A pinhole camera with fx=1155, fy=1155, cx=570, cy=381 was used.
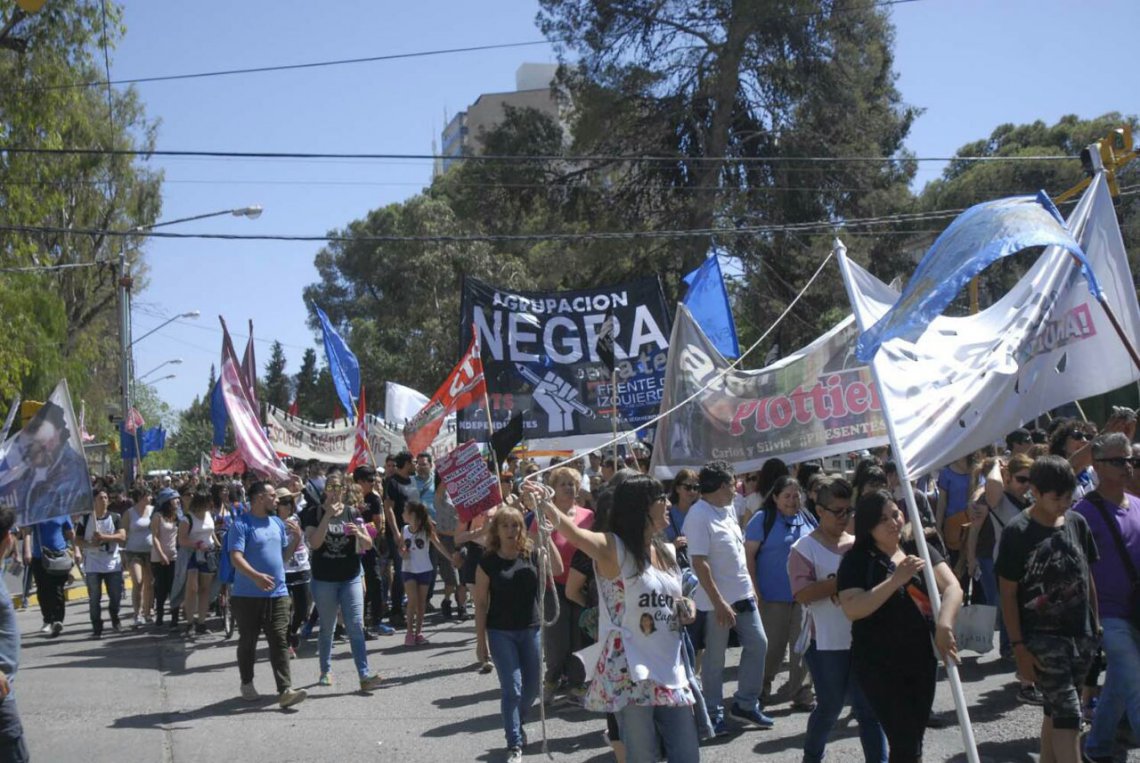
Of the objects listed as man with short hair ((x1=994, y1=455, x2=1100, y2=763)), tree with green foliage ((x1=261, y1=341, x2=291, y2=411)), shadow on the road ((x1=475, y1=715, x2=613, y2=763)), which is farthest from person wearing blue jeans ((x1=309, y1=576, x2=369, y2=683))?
tree with green foliage ((x1=261, y1=341, x2=291, y2=411))

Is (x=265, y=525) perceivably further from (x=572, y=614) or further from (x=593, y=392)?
(x=593, y=392)

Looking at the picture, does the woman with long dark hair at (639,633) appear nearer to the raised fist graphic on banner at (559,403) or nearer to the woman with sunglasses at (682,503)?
the woman with sunglasses at (682,503)

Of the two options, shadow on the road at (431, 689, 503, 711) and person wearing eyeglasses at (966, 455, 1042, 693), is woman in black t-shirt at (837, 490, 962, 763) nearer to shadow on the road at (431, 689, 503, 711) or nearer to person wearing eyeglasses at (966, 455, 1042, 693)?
person wearing eyeglasses at (966, 455, 1042, 693)

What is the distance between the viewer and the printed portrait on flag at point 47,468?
31.8 feet

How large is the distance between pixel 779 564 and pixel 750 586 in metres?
0.40

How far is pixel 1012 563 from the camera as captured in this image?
5695mm

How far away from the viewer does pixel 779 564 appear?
800 centimetres

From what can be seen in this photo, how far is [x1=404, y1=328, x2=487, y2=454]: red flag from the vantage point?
37.4 ft

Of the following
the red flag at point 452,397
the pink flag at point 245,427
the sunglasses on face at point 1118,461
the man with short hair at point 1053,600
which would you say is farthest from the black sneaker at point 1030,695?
the pink flag at point 245,427

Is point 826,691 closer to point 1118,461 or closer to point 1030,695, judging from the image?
point 1118,461

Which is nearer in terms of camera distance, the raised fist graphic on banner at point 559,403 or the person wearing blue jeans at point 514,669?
the person wearing blue jeans at point 514,669

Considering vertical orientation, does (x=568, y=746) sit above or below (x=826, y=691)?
below

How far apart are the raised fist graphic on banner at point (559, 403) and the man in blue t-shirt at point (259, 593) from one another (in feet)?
14.0

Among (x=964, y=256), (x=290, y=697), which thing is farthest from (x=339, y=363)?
(x=964, y=256)
